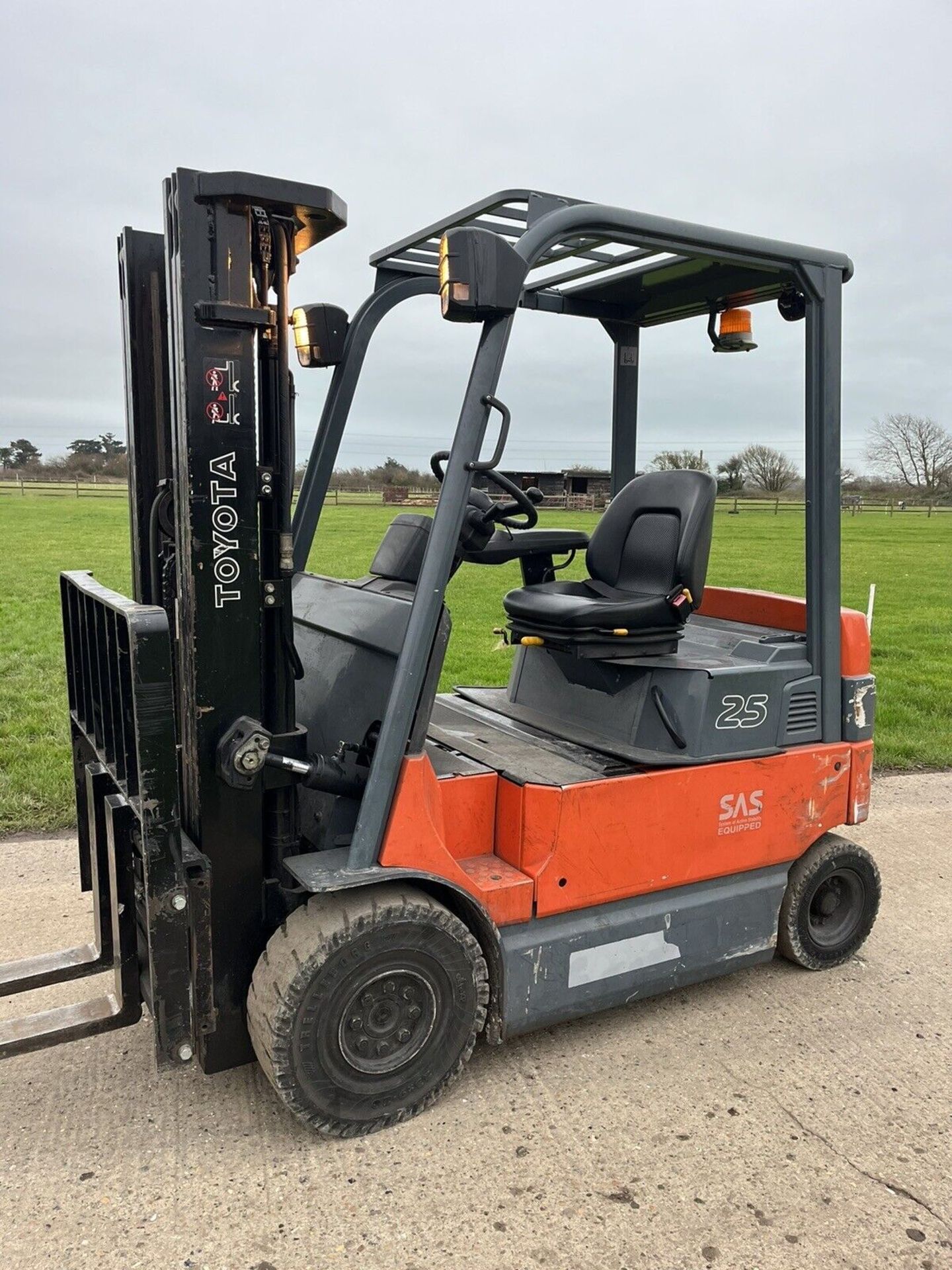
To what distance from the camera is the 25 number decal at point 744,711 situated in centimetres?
373

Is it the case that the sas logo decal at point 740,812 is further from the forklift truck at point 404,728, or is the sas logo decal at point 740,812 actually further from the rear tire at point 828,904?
the rear tire at point 828,904

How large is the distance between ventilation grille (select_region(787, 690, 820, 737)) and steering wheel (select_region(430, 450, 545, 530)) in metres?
1.30

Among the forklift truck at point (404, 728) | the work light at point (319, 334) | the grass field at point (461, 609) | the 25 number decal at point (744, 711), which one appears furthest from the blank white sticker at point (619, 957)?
the grass field at point (461, 609)

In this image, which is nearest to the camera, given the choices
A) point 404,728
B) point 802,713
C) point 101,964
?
point 404,728

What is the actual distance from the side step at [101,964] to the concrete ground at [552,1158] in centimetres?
34

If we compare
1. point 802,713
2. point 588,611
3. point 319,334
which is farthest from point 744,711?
point 319,334

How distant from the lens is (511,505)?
134 inches

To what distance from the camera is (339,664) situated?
3551 mm

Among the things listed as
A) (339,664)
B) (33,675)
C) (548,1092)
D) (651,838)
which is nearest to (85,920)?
Answer: (339,664)

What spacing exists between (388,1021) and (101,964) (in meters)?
0.98

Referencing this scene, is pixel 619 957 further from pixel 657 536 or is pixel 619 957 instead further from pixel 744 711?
pixel 657 536

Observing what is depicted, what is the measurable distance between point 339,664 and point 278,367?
3.46 ft

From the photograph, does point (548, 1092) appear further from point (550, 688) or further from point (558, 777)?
point (550, 688)

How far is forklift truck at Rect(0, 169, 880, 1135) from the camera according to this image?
289 cm
